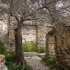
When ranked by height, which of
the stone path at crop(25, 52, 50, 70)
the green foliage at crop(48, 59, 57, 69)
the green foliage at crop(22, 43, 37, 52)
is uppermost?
the green foliage at crop(22, 43, 37, 52)

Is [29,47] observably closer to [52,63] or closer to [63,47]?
[52,63]

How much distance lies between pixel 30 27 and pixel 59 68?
8323mm

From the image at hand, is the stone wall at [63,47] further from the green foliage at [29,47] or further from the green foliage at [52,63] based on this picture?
the green foliage at [29,47]

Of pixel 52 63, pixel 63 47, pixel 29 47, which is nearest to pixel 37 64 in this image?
pixel 52 63

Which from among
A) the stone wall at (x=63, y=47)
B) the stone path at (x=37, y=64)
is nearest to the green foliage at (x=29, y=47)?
the stone path at (x=37, y=64)

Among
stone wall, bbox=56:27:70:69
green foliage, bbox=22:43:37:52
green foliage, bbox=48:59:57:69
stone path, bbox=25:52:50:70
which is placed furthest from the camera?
green foliage, bbox=22:43:37:52

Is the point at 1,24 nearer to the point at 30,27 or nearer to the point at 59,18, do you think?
the point at 30,27

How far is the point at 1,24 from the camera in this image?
1619 cm

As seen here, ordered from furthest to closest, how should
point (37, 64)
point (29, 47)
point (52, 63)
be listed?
→ point (29, 47), point (37, 64), point (52, 63)

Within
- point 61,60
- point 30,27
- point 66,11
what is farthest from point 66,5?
point 30,27

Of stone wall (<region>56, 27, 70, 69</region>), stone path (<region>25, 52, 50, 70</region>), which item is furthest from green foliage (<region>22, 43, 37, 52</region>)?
stone wall (<region>56, 27, 70, 69</region>)

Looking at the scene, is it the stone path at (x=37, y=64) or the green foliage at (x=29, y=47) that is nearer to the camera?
the stone path at (x=37, y=64)

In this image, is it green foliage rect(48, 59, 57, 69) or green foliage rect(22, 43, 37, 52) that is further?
green foliage rect(22, 43, 37, 52)

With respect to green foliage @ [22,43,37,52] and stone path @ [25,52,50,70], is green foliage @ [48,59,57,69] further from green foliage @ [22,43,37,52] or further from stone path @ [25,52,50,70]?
green foliage @ [22,43,37,52]
